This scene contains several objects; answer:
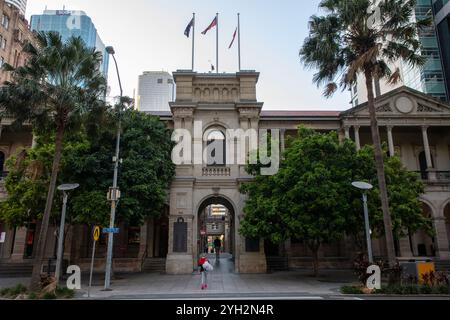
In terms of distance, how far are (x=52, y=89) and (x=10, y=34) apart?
47924mm

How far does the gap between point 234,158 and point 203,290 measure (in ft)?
44.7

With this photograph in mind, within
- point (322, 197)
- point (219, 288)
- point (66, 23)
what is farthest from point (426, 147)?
point (66, 23)

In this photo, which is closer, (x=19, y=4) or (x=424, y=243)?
(x=424, y=243)

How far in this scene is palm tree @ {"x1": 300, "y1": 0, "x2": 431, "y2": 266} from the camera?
57.5 ft

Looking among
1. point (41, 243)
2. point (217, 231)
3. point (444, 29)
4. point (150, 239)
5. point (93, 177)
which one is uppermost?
point (444, 29)

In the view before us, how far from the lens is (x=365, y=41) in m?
18.0

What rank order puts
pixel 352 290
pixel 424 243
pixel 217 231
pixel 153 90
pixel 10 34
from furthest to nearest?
1. pixel 153 90
2. pixel 217 231
3. pixel 10 34
4. pixel 424 243
5. pixel 352 290

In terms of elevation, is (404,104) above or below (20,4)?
below

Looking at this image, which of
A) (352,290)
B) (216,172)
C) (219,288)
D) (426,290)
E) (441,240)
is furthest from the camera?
(216,172)

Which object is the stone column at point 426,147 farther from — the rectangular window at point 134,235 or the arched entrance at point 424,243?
the rectangular window at point 134,235

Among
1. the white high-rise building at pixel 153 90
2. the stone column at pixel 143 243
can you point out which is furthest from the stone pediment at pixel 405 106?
the white high-rise building at pixel 153 90

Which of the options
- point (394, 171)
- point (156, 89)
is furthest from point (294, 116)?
point (156, 89)

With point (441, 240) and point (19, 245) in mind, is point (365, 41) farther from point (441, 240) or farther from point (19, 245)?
point (19, 245)

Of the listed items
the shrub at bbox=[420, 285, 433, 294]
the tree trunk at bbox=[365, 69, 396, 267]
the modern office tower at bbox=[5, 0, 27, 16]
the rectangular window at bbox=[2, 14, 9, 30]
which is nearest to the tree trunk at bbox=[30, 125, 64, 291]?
the tree trunk at bbox=[365, 69, 396, 267]
